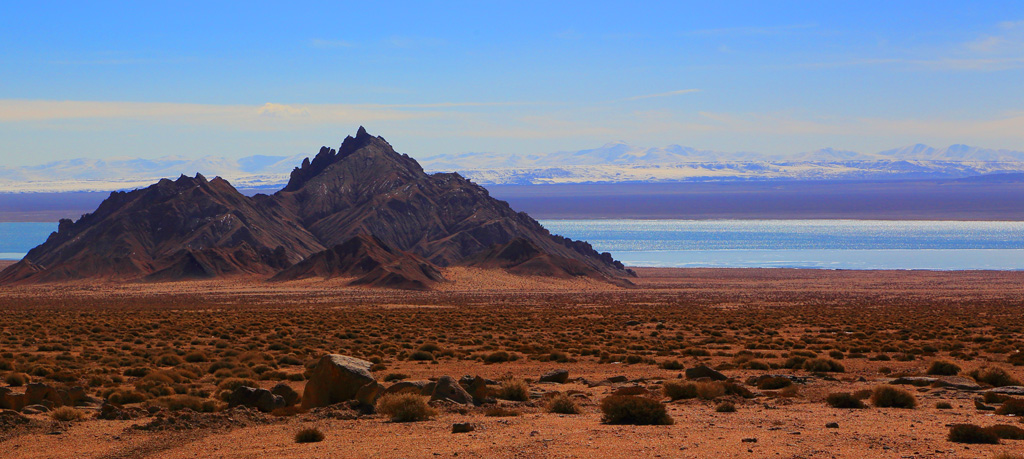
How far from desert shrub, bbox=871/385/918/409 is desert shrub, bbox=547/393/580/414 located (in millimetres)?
5450

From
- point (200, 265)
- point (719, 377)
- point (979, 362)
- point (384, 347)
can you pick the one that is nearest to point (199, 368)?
point (384, 347)

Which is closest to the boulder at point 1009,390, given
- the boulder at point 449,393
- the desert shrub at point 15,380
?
the boulder at point 449,393

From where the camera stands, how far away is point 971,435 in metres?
13.2

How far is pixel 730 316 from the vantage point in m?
52.9

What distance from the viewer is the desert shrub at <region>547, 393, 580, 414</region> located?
16438 millimetres

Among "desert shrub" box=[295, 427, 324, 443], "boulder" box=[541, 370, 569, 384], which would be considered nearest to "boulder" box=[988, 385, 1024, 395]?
"boulder" box=[541, 370, 569, 384]

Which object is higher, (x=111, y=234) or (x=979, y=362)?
(x=111, y=234)

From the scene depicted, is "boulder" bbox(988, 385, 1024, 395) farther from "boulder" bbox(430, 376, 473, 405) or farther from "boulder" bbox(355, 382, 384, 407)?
"boulder" bbox(355, 382, 384, 407)

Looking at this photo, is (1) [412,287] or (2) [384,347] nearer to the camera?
(2) [384,347]

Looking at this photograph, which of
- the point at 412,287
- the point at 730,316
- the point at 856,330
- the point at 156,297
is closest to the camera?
the point at 856,330

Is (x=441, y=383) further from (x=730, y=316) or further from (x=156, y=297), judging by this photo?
(x=156, y=297)

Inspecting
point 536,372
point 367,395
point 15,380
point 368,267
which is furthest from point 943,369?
point 368,267

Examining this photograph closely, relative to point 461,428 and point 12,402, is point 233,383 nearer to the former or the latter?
point 12,402

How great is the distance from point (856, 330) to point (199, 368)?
1118 inches
